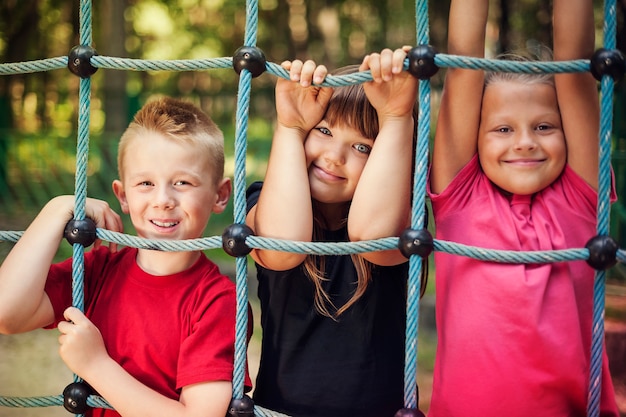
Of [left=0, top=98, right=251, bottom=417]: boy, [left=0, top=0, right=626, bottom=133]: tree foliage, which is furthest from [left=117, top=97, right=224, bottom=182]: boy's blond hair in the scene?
[left=0, top=0, right=626, bottom=133]: tree foliage

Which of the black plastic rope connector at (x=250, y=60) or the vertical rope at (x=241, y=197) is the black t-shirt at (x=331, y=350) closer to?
the vertical rope at (x=241, y=197)

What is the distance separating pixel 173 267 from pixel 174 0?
8.21m

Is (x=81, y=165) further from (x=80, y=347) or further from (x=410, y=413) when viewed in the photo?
(x=410, y=413)

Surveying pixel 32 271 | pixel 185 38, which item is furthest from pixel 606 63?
pixel 185 38

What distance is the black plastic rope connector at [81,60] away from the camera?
3.59ft

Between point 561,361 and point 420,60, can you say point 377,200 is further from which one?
point 561,361

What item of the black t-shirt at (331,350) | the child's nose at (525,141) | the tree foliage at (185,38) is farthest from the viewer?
the tree foliage at (185,38)

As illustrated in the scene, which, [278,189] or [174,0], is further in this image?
[174,0]

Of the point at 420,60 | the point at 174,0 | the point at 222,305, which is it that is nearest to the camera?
the point at 420,60

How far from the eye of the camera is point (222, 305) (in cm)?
110

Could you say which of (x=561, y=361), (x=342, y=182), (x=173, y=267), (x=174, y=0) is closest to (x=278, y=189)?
(x=342, y=182)

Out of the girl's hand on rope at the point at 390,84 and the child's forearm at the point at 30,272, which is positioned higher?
the girl's hand on rope at the point at 390,84

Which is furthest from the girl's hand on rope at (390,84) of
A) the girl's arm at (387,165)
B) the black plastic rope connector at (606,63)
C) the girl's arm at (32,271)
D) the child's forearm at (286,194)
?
the girl's arm at (32,271)

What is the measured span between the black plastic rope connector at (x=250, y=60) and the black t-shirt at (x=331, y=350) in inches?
13.0
